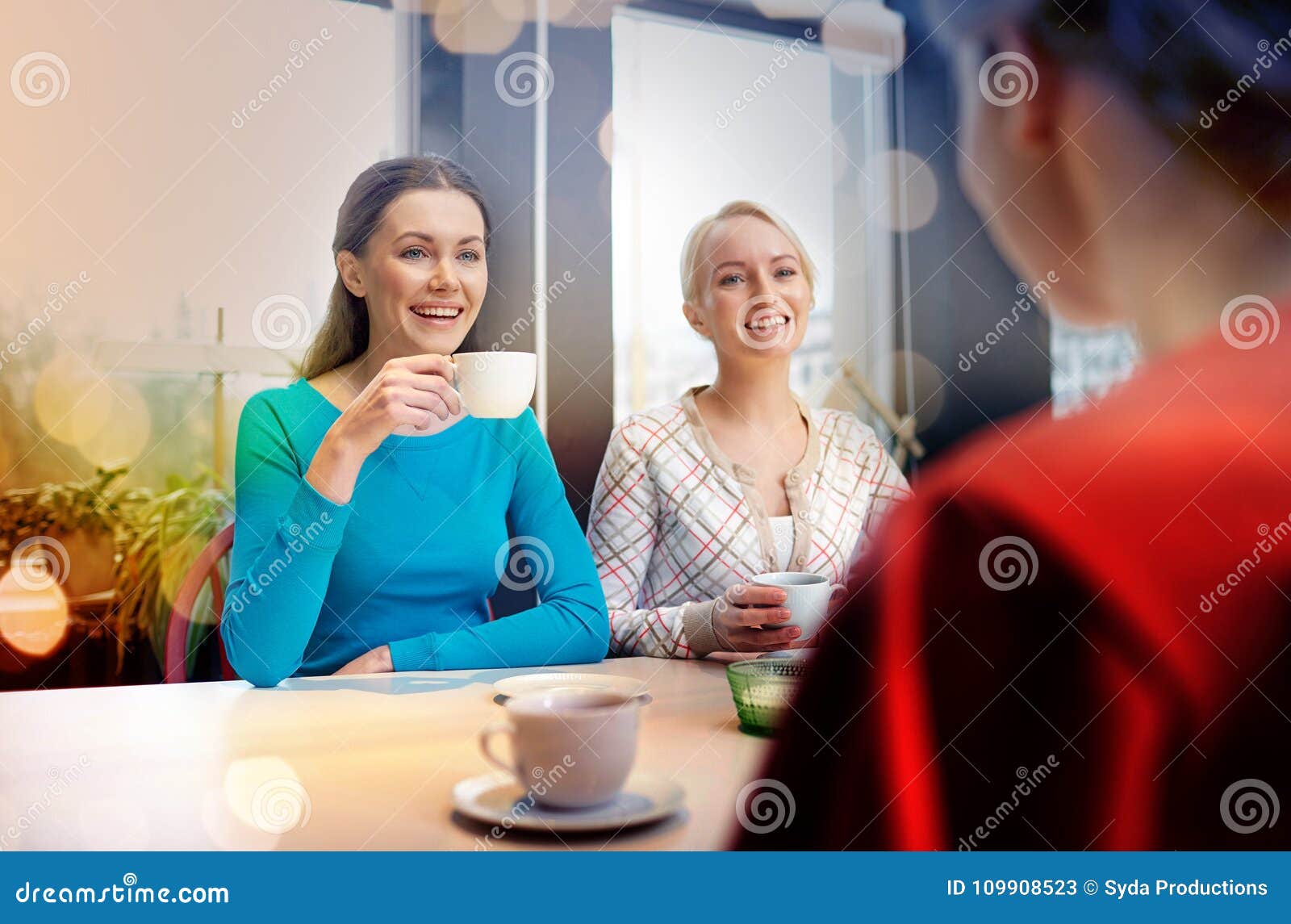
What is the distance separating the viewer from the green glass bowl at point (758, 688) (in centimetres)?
50

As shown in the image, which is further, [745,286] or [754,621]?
[745,286]

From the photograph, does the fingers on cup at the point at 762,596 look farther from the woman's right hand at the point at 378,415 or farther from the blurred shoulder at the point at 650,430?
the blurred shoulder at the point at 650,430

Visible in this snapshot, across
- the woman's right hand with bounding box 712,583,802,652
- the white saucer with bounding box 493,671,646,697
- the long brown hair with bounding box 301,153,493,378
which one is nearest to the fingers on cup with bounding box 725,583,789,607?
the woman's right hand with bounding box 712,583,802,652

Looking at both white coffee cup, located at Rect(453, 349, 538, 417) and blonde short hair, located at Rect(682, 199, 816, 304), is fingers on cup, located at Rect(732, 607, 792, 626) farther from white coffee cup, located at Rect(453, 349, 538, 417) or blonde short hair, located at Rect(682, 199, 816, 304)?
blonde short hair, located at Rect(682, 199, 816, 304)

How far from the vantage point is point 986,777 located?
0.76 feet

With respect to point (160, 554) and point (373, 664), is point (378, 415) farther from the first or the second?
point (160, 554)

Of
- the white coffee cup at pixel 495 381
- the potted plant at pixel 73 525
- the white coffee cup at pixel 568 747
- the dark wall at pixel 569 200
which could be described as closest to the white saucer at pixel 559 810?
the white coffee cup at pixel 568 747

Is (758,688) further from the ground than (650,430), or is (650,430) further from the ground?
(650,430)

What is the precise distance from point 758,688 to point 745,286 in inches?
32.9

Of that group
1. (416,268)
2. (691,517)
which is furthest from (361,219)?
(691,517)

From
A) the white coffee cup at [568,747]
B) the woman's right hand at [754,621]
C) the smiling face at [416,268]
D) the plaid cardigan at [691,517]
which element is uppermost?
the smiling face at [416,268]

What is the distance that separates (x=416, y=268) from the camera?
3.61ft

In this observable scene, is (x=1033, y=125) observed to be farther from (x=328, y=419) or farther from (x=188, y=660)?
(x=188, y=660)

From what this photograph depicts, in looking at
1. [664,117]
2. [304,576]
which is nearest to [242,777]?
[304,576]
